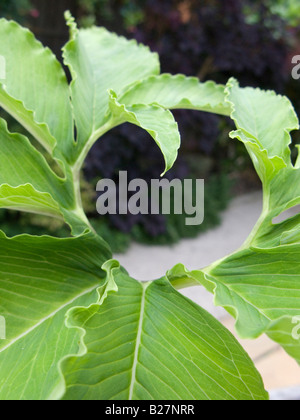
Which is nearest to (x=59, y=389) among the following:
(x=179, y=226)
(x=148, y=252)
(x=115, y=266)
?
(x=115, y=266)

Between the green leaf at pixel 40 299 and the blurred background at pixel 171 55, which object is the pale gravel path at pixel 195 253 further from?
the green leaf at pixel 40 299

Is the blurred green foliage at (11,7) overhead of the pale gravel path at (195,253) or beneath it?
overhead

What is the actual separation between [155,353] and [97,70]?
0.48 metres

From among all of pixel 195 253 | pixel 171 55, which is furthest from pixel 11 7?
pixel 195 253

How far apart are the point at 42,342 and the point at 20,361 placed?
0.03 m

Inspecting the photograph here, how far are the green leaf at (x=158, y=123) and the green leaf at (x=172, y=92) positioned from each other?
4.3 inches

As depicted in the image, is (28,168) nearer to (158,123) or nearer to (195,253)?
(158,123)

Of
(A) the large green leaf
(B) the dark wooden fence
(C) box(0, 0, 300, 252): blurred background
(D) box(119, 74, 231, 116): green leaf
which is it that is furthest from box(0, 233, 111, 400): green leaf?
(B) the dark wooden fence

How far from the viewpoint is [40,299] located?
553 millimetres

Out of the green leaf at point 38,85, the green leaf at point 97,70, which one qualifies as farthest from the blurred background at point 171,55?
the green leaf at point 38,85

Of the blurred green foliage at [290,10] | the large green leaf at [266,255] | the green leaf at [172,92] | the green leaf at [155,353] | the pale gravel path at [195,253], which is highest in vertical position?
the blurred green foliage at [290,10]

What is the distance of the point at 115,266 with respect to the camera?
23.4 inches

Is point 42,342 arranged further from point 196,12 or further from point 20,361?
point 196,12

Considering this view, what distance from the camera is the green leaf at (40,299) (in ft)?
1.56
